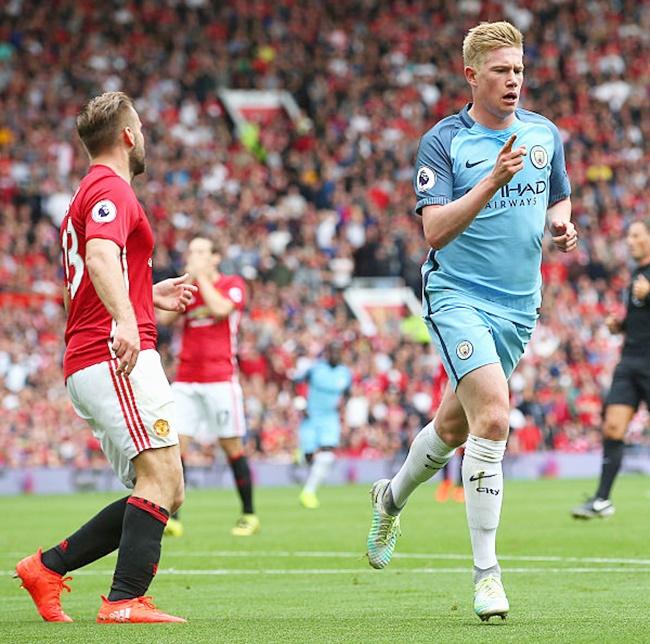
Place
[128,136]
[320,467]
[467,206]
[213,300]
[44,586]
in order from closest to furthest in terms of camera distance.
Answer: [467,206]
[128,136]
[44,586]
[213,300]
[320,467]

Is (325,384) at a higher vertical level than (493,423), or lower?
lower

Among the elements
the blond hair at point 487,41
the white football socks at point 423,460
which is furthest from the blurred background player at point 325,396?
the blond hair at point 487,41

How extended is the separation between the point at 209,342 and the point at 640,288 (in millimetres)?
3873

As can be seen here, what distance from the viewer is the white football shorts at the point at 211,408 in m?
13.9

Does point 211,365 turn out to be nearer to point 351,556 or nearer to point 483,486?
point 351,556

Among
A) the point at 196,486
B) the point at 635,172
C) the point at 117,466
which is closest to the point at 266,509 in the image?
the point at 196,486

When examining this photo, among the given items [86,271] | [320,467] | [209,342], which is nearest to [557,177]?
[86,271]

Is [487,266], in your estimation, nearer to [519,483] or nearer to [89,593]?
[89,593]

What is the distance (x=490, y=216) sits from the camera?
283 inches

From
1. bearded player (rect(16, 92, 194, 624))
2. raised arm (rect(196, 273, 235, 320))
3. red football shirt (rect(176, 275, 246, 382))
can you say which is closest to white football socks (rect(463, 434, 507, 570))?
bearded player (rect(16, 92, 194, 624))

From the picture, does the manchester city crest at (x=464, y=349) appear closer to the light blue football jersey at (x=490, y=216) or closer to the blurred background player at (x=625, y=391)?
the light blue football jersey at (x=490, y=216)

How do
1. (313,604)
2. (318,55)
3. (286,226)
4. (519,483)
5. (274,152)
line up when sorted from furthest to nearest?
(318,55)
(274,152)
(286,226)
(519,483)
(313,604)

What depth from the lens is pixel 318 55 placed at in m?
37.0

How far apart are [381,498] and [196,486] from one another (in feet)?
57.4
